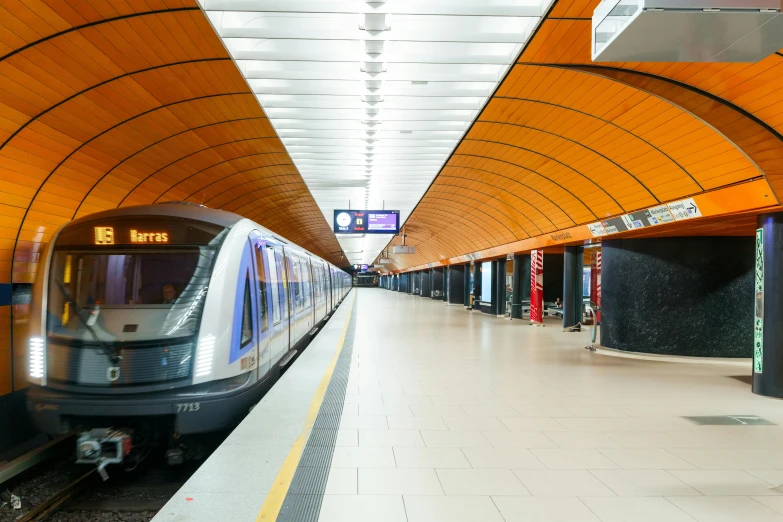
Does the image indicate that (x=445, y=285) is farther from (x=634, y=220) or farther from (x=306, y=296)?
(x=634, y=220)

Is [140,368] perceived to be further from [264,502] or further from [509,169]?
[509,169]

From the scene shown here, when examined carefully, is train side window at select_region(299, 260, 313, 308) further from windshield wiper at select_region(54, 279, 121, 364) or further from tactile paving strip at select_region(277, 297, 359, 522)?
windshield wiper at select_region(54, 279, 121, 364)

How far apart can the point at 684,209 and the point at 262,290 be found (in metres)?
7.43

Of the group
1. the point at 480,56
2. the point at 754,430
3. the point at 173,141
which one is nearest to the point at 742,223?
the point at 754,430

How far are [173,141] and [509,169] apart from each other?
815 cm

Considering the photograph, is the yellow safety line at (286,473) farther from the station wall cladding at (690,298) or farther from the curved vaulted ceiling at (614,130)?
the station wall cladding at (690,298)

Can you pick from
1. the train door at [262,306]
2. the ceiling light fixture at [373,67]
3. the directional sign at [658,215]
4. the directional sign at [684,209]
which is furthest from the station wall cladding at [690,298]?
the train door at [262,306]

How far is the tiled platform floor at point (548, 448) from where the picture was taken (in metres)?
3.75

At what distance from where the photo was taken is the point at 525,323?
790 inches

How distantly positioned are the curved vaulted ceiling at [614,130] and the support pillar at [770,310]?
0.66m

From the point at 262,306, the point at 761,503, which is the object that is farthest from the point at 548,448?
the point at 262,306

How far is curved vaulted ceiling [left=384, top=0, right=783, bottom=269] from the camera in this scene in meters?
6.36

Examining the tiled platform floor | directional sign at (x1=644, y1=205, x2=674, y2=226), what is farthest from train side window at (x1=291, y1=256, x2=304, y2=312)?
directional sign at (x1=644, y1=205, x2=674, y2=226)

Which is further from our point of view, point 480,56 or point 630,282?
point 630,282
